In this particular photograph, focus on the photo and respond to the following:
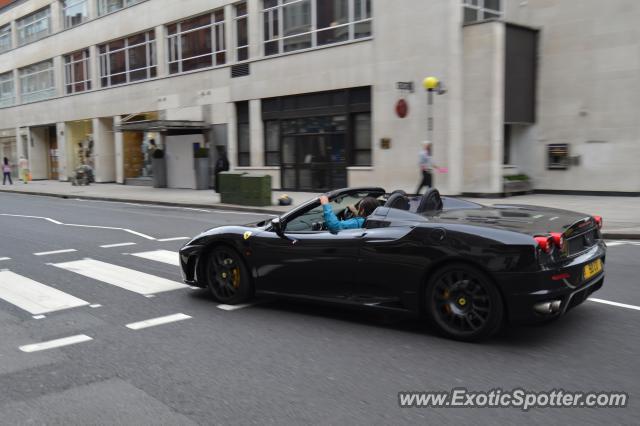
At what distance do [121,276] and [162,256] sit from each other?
1.55 metres

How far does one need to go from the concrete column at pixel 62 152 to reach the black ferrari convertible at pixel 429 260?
36.9 metres

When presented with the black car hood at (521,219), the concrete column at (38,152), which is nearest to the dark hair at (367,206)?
the black car hood at (521,219)

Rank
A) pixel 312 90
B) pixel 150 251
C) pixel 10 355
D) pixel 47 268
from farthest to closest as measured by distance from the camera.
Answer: pixel 312 90 < pixel 150 251 < pixel 47 268 < pixel 10 355

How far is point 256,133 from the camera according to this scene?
2569 centimetres

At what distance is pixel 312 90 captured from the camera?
23250 millimetres

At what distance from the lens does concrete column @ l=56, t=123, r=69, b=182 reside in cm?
3956

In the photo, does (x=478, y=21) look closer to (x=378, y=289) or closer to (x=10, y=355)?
(x=378, y=289)

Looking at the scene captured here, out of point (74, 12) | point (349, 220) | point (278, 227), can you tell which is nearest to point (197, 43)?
point (74, 12)

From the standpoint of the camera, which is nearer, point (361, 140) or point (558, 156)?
point (558, 156)

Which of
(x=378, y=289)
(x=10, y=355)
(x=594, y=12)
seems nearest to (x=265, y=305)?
(x=378, y=289)

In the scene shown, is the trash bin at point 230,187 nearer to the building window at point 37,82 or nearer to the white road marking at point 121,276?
the white road marking at point 121,276

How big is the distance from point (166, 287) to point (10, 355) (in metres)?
2.51

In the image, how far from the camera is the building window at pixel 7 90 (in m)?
47.2

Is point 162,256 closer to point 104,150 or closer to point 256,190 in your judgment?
point 256,190
